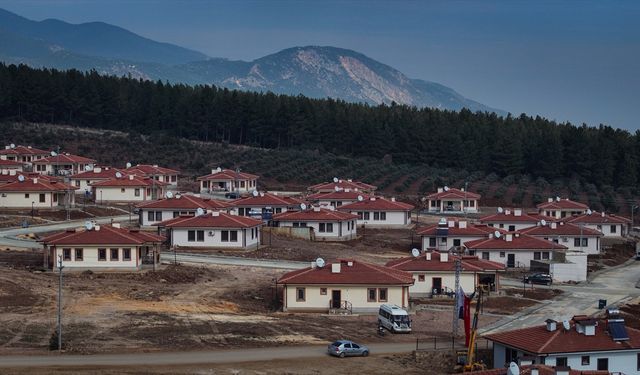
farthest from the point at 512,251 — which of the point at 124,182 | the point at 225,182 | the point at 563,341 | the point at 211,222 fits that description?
the point at 225,182

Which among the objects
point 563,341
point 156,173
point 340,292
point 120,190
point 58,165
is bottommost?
point 563,341

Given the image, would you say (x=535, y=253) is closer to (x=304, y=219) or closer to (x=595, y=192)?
(x=304, y=219)

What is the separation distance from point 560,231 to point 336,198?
28044mm

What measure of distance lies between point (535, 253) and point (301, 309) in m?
30.0

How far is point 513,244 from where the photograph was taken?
88.4 metres

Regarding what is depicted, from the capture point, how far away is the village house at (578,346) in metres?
48.1

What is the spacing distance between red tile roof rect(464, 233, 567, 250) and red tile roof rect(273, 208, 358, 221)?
15562mm

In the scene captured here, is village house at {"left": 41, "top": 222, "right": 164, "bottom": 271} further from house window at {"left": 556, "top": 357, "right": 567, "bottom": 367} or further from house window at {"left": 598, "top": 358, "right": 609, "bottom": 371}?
house window at {"left": 598, "top": 358, "right": 609, "bottom": 371}

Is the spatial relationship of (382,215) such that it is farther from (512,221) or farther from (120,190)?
(120,190)

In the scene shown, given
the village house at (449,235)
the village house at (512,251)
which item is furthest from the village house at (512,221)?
the village house at (512,251)

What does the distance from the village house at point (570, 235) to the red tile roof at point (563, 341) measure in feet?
153

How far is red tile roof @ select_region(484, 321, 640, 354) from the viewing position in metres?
48.2

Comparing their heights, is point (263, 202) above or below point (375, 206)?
above

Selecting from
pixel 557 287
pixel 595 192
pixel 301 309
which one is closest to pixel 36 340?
pixel 301 309
